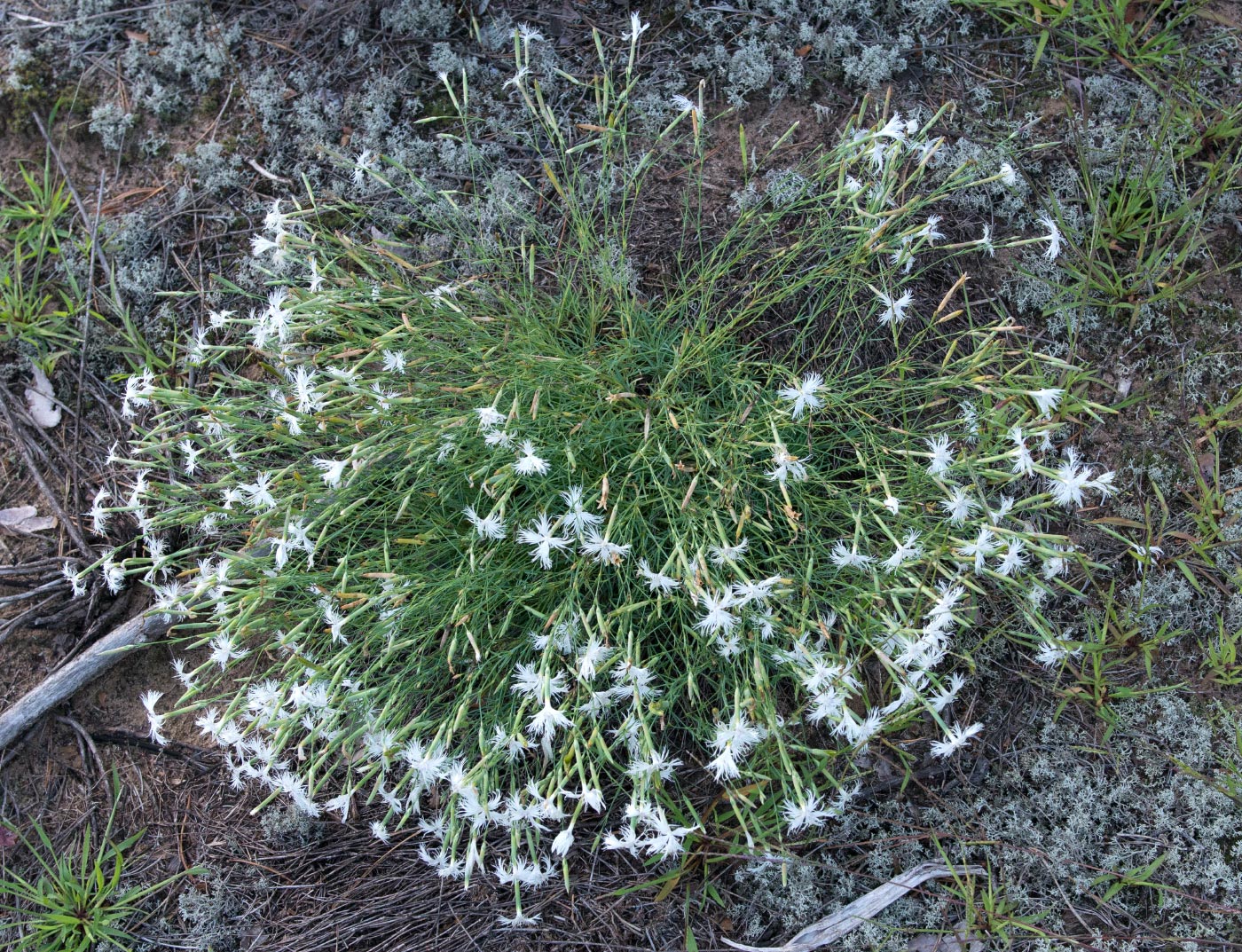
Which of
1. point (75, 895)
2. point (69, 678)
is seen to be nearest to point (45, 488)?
point (69, 678)

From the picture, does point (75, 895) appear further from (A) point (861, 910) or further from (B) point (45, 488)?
(A) point (861, 910)

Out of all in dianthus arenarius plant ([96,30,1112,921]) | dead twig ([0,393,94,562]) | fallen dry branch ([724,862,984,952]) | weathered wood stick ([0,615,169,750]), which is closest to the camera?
dianthus arenarius plant ([96,30,1112,921])

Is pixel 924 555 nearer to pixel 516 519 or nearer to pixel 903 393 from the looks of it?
pixel 903 393

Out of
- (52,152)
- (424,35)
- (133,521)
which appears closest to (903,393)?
(424,35)

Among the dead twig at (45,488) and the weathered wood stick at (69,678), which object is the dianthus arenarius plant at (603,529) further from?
the dead twig at (45,488)

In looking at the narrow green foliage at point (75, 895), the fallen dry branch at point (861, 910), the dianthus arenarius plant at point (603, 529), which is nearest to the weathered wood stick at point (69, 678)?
the dianthus arenarius plant at point (603, 529)

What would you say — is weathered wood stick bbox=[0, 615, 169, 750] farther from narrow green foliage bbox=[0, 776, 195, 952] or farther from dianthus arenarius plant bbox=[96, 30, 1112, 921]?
narrow green foliage bbox=[0, 776, 195, 952]

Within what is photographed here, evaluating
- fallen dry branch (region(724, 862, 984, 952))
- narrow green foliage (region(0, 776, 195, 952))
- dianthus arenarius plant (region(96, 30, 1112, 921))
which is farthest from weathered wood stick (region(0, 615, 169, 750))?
fallen dry branch (region(724, 862, 984, 952))

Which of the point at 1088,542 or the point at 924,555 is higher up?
the point at 924,555
